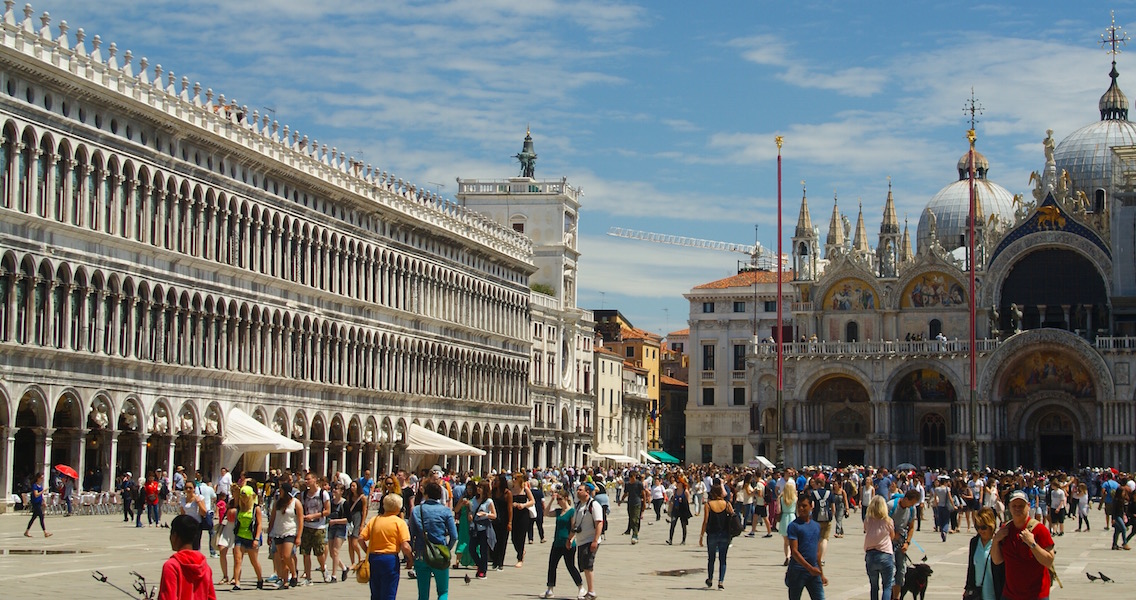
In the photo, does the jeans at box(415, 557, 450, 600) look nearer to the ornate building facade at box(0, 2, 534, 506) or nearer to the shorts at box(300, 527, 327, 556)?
the shorts at box(300, 527, 327, 556)

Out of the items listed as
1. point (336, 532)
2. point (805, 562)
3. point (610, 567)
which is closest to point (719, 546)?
point (610, 567)

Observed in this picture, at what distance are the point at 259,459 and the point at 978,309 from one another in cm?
4577

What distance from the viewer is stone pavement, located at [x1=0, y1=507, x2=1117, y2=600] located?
2239 cm

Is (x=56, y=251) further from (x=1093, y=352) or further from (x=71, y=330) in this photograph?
(x=1093, y=352)

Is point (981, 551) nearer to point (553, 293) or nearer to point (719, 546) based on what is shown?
point (719, 546)

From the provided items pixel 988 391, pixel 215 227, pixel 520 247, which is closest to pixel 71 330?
pixel 215 227

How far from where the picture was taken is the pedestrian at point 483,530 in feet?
81.4

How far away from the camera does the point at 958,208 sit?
102 metres

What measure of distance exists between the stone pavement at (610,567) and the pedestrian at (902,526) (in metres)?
1.50

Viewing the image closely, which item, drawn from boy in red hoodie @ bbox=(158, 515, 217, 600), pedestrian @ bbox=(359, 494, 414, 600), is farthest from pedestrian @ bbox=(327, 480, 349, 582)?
boy in red hoodie @ bbox=(158, 515, 217, 600)

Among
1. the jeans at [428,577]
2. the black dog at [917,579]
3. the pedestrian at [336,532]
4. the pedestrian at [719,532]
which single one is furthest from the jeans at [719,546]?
the jeans at [428,577]

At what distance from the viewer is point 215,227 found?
50.2 m

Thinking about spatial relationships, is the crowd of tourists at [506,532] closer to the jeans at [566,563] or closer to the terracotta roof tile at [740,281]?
the jeans at [566,563]

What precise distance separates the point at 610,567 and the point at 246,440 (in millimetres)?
22067
